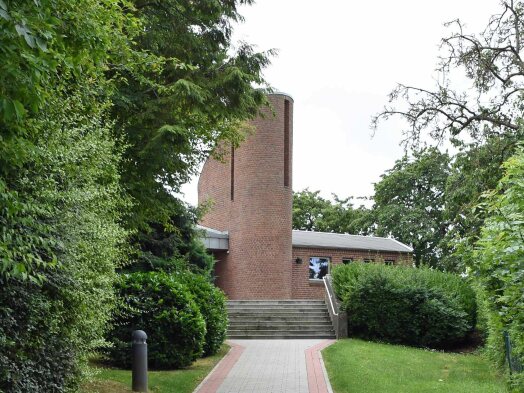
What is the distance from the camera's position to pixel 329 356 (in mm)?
17141

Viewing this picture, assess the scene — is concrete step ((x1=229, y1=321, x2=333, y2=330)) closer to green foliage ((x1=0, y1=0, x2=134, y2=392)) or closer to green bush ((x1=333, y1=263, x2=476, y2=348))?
green bush ((x1=333, y1=263, x2=476, y2=348))

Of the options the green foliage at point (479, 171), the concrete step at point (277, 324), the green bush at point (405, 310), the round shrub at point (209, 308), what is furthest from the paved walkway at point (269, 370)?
the green foliage at point (479, 171)

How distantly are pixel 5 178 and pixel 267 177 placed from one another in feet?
85.3

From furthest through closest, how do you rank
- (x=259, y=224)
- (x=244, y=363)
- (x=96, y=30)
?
(x=259, y=224) → (x=244, y=363) → (x=96, y=30)

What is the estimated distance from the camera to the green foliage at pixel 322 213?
5294 centimetres

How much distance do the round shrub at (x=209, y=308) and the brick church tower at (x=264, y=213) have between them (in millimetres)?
14260

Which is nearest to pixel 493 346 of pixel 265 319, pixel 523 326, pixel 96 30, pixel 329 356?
pixel 329 356

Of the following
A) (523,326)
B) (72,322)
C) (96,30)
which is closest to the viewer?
(523,326)

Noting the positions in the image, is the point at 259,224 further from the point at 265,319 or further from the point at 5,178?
the point at 5,178

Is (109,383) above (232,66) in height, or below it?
below

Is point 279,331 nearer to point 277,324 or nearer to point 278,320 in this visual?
point 277,324

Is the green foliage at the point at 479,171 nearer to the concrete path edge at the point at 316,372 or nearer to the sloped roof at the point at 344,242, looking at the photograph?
the concrete path edge at the point at 316,372

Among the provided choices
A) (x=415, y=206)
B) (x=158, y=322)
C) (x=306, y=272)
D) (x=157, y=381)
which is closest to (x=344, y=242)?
(x=306, y=272)

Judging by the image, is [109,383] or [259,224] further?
[259,224]
